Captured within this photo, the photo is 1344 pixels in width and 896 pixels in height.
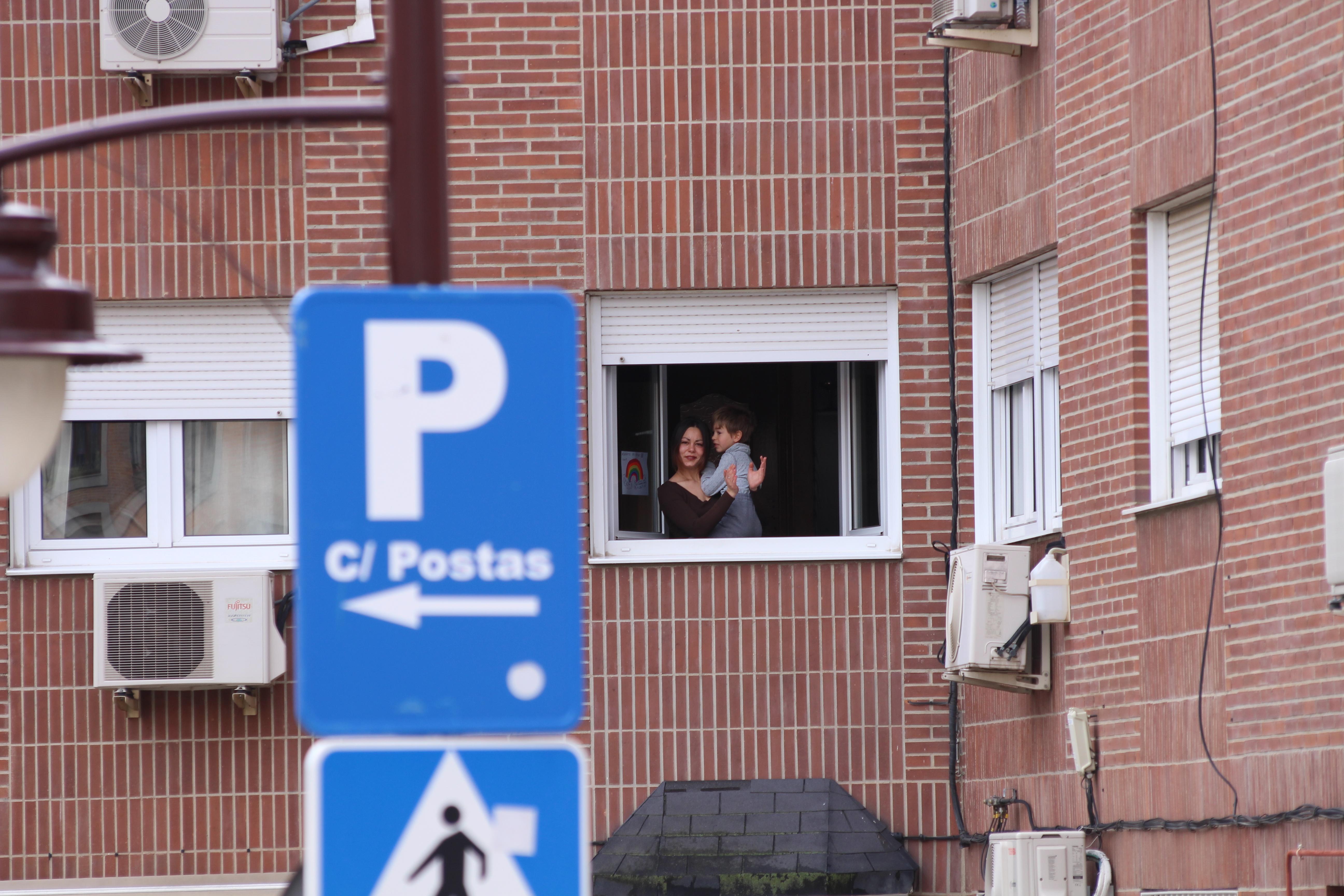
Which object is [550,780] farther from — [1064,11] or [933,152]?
[933,152]

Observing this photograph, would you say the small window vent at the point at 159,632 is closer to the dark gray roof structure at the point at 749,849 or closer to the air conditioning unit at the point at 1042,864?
the dark gray roof structure at the point at 749,849

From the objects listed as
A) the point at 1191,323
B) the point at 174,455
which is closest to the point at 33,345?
the point at 1191,323

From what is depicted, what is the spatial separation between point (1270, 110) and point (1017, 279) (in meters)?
2.87

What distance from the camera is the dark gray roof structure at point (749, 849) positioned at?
435 inches

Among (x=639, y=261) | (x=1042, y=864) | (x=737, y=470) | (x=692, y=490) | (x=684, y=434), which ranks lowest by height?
(x=1042, y=864)

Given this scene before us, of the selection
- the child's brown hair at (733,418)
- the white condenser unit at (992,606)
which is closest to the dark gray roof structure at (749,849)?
the white condenser unit at (992,606)

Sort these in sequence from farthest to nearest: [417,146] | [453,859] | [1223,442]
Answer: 1. [1223,442]
2. [417,146]
3. [453,859]

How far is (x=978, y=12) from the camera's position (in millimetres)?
10461

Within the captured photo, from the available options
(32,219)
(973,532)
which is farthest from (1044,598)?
(32,219)

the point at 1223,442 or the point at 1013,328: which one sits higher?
the point at 1013,328

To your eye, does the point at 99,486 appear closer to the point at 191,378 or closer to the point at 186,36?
the point at 191,378

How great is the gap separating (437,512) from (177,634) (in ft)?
26.1

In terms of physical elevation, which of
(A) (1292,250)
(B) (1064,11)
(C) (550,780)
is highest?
(B) (1064,11)

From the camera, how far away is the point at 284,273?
1177cm
